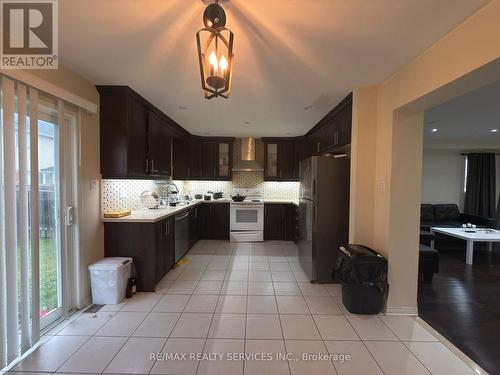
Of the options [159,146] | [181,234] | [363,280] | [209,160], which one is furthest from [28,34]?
[209,160]

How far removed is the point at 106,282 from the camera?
2615 millimetres

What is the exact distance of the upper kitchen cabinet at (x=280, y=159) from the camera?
5695mm

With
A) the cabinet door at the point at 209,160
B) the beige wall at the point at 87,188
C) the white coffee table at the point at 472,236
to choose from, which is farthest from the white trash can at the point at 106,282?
the white coffee table at the point at 472,236

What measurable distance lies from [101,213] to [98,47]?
1776mm

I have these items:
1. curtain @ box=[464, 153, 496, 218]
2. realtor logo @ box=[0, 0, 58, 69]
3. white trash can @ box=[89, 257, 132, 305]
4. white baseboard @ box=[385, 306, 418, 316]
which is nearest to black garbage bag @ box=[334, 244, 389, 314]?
white baseboard @ box=[385, 306, 418, 316]

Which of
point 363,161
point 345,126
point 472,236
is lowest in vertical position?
point 472,236

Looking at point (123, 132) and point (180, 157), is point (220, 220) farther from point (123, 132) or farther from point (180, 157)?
point (123, 132)

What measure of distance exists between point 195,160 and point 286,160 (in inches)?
83.0

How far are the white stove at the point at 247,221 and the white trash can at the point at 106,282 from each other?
288 cm

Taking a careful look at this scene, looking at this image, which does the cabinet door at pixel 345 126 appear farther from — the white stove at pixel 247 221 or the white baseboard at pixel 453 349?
the white stove at pixel 247 221

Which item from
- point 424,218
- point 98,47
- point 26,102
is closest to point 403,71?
point 98,47

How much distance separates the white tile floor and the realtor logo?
86.3 inches

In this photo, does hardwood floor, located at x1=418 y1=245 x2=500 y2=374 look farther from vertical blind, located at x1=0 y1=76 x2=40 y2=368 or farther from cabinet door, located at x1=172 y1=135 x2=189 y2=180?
cabinet door, located at x1=172 y1=135 x2=189 y2=180

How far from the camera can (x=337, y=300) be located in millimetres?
2812
